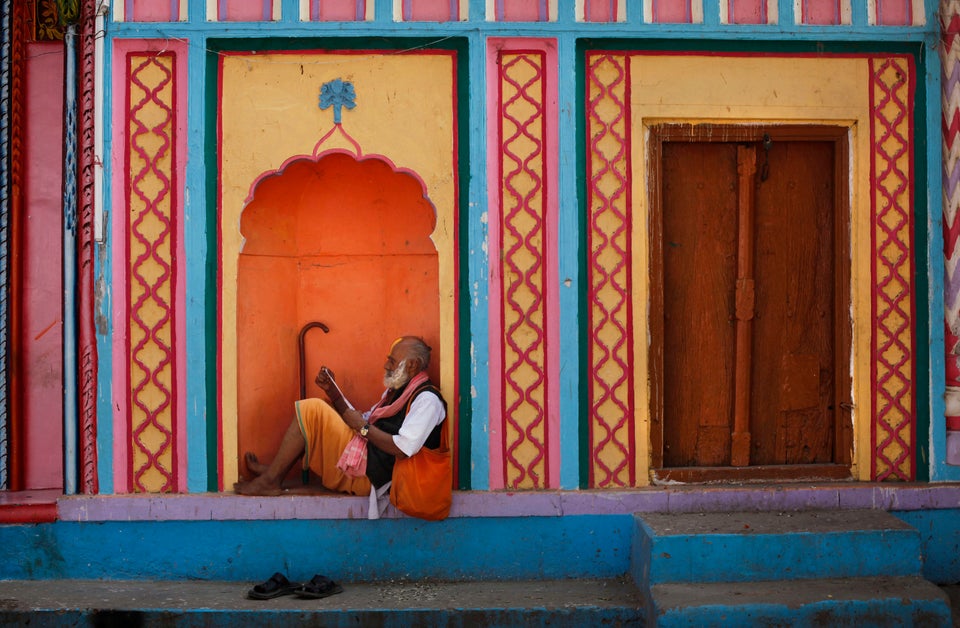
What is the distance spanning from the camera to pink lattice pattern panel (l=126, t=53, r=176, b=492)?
5223 mm

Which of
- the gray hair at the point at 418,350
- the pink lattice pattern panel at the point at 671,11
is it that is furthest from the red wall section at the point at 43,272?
the pink lattice pattern panel at the point at 671,11

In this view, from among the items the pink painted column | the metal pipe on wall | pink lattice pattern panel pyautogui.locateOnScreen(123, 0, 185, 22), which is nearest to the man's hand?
the metal pipe on wall

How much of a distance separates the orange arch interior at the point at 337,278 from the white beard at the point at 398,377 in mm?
344

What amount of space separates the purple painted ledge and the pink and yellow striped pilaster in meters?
0.23

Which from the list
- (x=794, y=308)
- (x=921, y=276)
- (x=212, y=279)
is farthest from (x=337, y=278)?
(x=921, y=276)

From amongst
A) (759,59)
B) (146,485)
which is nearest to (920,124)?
(759,59)

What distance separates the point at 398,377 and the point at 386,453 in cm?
42

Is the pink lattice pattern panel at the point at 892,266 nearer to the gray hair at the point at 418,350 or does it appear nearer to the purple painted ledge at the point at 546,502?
the purple painted ledge at the point at 546,502

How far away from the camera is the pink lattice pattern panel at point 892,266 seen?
17.6 feet

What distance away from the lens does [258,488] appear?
532 centimetres

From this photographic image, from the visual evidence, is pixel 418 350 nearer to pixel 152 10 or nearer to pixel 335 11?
pixel 335 11

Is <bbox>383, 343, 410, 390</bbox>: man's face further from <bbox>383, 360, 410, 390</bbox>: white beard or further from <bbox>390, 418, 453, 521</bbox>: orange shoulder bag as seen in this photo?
<bbox>390, 418, 453, 521</bbox>: orange shoulder bag

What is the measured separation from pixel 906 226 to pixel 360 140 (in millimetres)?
3056

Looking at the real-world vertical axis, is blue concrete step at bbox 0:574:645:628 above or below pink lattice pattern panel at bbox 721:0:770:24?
below
